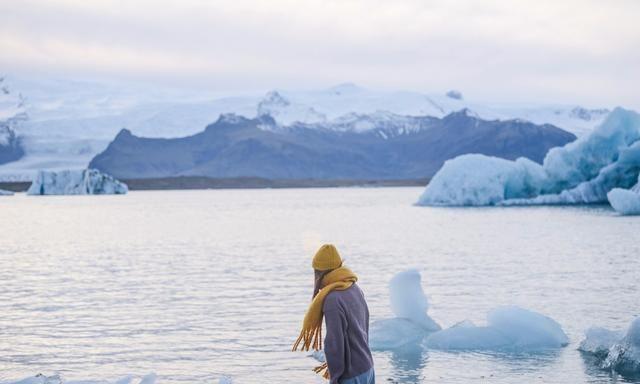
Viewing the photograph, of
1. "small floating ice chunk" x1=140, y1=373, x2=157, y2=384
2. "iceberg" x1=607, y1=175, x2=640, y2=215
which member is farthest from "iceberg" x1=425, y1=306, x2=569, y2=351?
"iceberg" x1=607, y1=175, x2=640, y2=215

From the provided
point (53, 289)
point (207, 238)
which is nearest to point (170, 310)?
point (53, 289)

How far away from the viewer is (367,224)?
4547 centimetres

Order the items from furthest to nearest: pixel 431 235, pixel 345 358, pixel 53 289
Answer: pixel 431 235 < pixel 53 289 < pixel 345 358

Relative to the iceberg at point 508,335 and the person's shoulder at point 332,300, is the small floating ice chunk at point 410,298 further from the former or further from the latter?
the person's shoulder at point 332,300

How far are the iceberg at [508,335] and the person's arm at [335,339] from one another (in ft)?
19.5

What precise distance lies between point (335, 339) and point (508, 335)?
→ 643cm

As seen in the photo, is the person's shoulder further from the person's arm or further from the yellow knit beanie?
the yellow knit beanie

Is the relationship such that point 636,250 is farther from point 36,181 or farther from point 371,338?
point 36,181

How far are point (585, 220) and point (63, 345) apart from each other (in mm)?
34368

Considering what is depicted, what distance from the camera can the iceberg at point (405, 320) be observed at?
490 inches

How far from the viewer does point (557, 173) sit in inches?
1967

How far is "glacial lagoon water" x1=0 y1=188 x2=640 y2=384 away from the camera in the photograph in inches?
448

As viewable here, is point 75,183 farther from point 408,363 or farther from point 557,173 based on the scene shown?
point 408,363

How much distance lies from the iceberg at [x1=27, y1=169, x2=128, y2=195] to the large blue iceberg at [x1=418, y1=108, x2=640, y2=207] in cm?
5012
